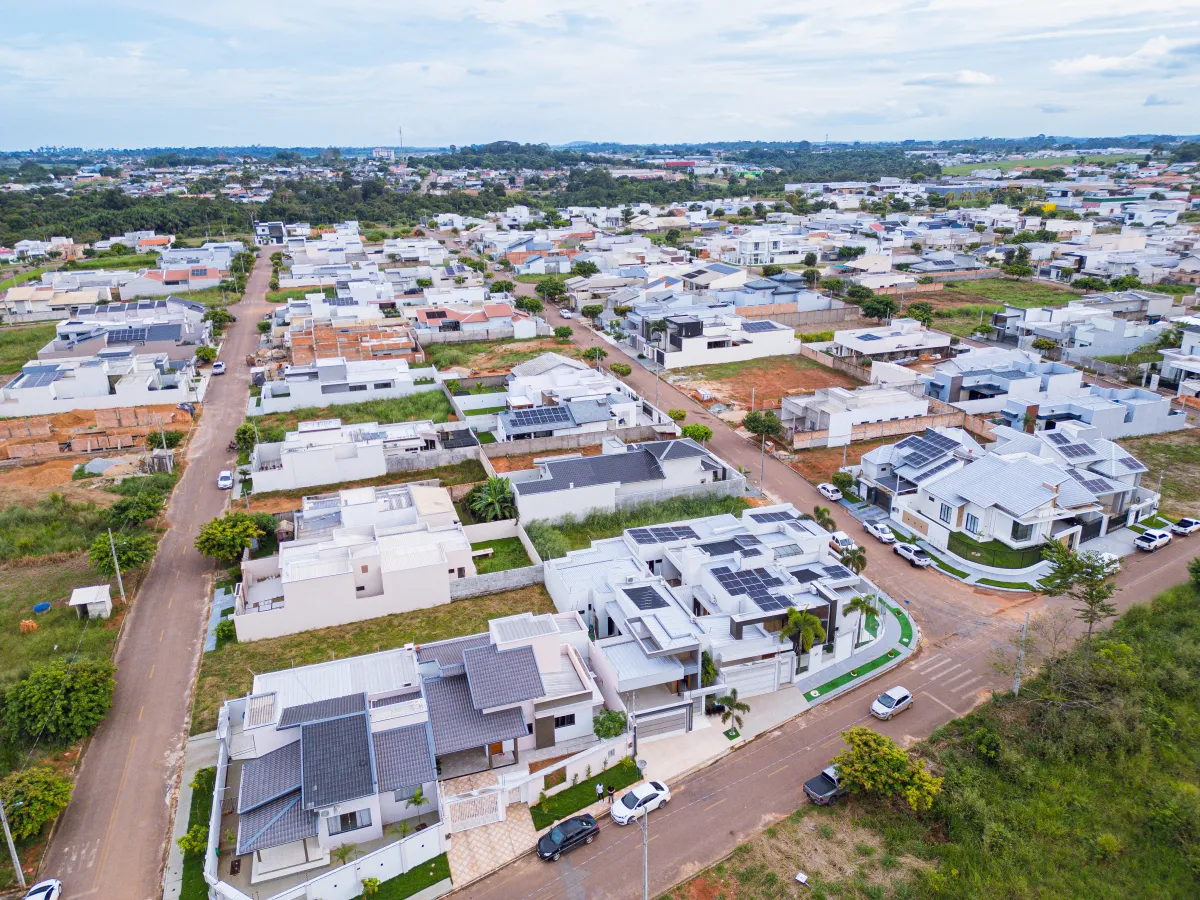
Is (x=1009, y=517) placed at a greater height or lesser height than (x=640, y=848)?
greater

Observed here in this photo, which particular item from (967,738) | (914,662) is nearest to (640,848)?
(967,738)

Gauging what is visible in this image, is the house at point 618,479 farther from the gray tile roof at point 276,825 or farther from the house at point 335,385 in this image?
the gray tile roof at point 276,825

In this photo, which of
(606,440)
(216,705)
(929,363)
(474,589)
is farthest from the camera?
(929,363)

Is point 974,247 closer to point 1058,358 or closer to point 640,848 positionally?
point 1058,358

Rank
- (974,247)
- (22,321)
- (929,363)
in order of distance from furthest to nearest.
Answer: (974,247) → (22,321) → (929,363)

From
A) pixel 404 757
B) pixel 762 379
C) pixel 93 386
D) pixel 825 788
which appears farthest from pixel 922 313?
pixel 93 386

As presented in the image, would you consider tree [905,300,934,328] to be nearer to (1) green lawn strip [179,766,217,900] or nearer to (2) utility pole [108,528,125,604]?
(2) utility pole [108,528,125,604]
